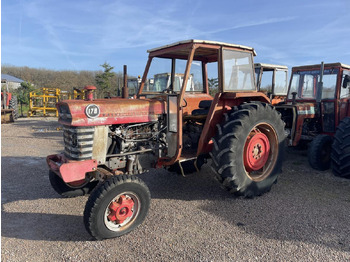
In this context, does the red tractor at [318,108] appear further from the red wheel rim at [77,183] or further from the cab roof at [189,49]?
the red wheel rim at [77,183]

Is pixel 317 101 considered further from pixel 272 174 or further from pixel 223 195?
pixel 223 195

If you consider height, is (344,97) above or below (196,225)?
above

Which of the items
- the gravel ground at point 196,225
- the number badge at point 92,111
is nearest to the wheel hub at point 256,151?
the gravel ground at point 196,225

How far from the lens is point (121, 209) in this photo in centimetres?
317

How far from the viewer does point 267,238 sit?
310 centimetres

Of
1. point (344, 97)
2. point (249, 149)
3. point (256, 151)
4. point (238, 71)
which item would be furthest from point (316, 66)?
point (249, 149)

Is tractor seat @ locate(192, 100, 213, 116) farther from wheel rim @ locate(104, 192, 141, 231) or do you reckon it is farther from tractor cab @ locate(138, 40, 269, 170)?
wheel rim @ locate(104, 192, 141, 231)

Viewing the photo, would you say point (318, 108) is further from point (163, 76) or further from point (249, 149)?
point (163, 76)

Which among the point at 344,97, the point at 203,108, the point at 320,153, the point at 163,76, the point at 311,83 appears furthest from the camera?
the point at 311,83

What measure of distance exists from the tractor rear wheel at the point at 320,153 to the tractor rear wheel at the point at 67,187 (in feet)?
13.9

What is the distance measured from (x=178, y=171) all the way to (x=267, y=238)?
7.79ft

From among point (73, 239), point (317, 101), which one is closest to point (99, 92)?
point (317, 101)

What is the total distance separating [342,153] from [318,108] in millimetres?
1764

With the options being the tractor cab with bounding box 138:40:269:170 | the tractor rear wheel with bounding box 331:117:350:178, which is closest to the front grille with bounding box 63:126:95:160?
the tractor cab with bounding box 138:40:269:170
